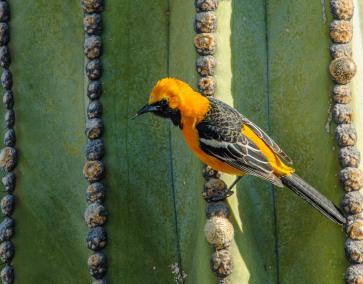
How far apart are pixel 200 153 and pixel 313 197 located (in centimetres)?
54

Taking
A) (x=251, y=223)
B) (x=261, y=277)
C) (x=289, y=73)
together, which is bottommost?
(x=261, y=277)

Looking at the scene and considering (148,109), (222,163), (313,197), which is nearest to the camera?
(313,197)

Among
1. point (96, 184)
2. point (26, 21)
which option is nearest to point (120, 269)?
point (96, 184)

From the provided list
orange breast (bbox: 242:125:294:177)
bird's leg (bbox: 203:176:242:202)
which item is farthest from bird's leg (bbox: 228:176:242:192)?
orange breast (bbox: 242:125:294:177)

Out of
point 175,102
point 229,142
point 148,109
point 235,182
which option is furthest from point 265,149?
point 148,109

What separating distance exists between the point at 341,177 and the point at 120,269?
0.98 metres

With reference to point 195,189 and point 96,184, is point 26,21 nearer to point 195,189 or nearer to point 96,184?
point 96,184

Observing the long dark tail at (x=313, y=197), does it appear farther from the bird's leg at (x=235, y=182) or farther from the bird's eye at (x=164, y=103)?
the bird's eye at (x=164, y=103)

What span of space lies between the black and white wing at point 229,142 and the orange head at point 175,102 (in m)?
0.05

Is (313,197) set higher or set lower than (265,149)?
lower

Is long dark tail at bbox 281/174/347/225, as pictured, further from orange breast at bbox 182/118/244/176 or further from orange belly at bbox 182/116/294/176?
orange breast at bbox 182/118/244/176

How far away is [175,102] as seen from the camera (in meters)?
3.68

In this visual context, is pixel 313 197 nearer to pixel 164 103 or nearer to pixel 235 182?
pixel 235 182

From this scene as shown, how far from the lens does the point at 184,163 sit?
358cm
